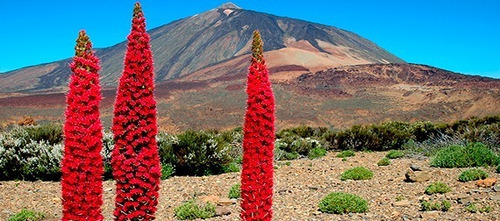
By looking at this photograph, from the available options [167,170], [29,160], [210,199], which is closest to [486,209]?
[210,199]

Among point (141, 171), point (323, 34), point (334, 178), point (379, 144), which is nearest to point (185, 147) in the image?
point (334, 178)

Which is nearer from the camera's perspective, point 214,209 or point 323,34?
point 214,209

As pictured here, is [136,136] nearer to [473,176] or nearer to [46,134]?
[473,176]

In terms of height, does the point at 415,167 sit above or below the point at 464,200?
above

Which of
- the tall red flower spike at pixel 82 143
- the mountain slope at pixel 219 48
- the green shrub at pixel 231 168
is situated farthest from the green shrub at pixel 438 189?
the mountain slope at pixel 219 48

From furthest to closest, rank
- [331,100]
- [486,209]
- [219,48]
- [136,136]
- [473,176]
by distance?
Result: [219,48]
[331,100]
[473,176]
[486,209]
[136,136]

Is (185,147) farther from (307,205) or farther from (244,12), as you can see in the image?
(244,12)

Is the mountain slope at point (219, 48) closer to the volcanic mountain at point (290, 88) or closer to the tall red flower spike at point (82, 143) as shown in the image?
the volcanic mountain at point (290, 88)
